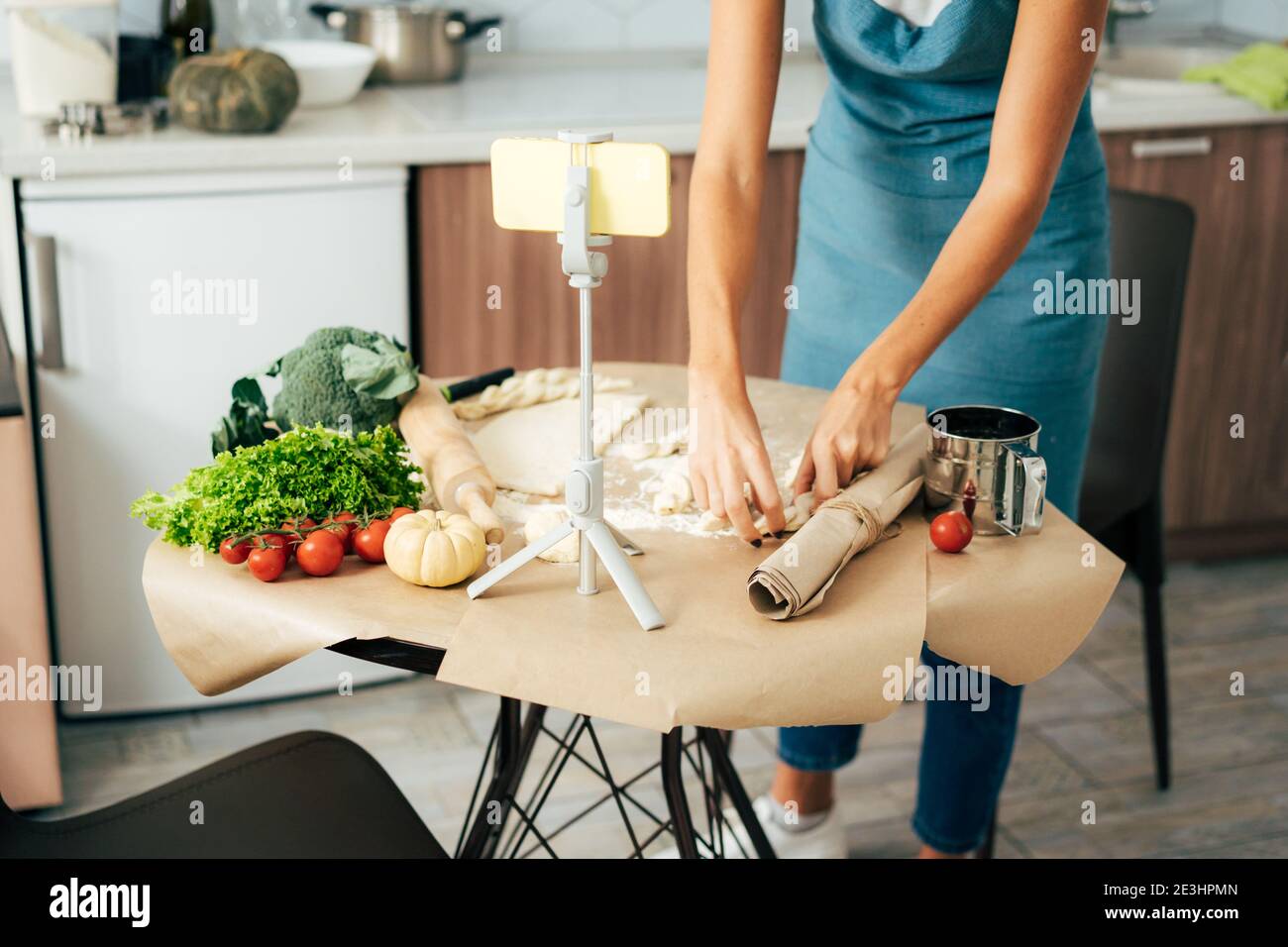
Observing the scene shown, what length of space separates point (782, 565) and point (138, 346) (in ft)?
4.91

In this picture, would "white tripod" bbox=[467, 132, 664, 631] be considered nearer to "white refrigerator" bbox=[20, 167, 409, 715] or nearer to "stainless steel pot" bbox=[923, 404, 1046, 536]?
"stainless steel pot" bbox=[923, 404, 1046, 536]

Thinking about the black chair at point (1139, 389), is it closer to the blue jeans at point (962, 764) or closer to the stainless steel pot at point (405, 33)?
the blue jeans at point (962, 764)

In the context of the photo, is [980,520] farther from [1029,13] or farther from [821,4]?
[821,4]

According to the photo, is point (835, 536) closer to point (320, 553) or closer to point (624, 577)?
point (624, 577)

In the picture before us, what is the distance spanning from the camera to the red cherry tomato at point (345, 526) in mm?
1191

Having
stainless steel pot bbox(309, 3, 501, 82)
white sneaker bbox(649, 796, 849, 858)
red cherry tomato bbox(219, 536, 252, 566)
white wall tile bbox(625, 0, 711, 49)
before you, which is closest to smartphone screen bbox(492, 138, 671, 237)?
red cherry tomato bbox(219, 536, 252, 566)

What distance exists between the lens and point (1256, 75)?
269 centimetres

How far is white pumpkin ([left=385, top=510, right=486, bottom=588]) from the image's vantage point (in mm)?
1134

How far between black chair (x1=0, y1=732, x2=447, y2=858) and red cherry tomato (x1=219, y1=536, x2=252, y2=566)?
318 millimetres

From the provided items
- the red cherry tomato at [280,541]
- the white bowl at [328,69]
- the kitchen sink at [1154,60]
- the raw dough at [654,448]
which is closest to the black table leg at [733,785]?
the raw dough at [654,448]

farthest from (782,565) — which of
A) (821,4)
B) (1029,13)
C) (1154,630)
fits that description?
(1154,630)

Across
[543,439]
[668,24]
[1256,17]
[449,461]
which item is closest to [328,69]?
[668,24]

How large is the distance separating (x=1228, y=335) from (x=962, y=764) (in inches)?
58.1

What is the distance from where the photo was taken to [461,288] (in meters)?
2.46
